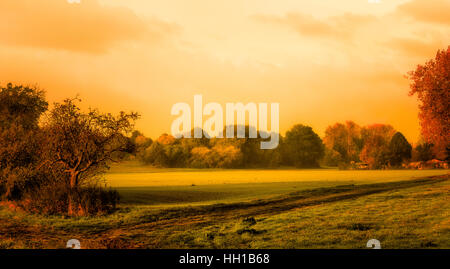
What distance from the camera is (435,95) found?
3797 cm

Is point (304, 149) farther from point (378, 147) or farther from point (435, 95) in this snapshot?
point (435, 95)

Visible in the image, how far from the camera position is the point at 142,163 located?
316 feet

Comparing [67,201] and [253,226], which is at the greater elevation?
[67,201]

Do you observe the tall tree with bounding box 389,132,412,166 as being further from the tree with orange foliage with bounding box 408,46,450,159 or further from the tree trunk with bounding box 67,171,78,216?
the tree trunk with bounding box 67,171,78,216

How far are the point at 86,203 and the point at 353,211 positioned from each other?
16414mm

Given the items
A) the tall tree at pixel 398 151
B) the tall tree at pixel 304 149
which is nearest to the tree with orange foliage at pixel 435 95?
the tall tree at pixel 398 151

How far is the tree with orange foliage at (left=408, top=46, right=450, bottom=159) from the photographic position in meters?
37.2

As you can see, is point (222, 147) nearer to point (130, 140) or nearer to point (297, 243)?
point (130, 140)

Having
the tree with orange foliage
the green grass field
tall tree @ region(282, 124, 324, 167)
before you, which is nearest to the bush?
the green grass field

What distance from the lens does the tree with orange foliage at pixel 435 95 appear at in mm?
37156

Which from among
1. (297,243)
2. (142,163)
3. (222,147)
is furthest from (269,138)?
(297,243)

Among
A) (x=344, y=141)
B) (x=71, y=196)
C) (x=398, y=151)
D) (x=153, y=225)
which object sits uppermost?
(x=344, y=141)

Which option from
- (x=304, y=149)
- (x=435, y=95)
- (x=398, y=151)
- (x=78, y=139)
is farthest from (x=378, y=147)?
(x=78, y=139)
